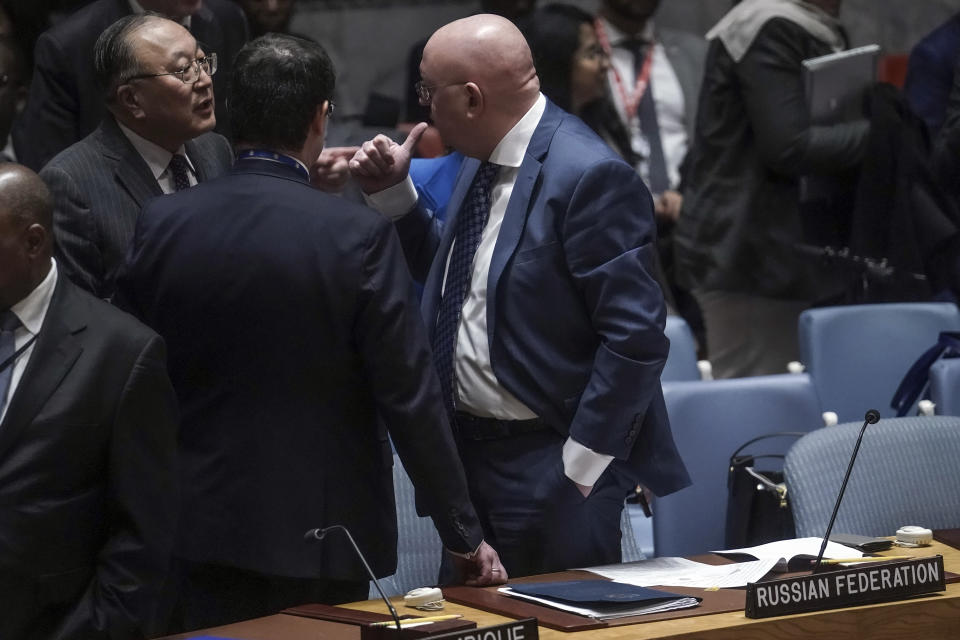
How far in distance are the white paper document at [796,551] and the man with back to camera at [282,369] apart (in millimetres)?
483

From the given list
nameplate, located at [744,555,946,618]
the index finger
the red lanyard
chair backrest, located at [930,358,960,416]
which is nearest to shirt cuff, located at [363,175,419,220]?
the index finger

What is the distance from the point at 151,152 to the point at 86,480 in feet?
2.60

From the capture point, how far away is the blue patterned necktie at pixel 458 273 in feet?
9.98

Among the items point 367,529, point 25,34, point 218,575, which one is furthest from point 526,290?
point 25,34

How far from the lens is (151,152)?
3.08 m

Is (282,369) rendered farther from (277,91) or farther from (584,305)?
(584,305)

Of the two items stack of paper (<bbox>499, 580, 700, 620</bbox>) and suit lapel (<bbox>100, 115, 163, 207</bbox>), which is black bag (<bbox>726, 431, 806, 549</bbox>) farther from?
suit lapel (<bbox>100, 115, 163, 207</bbox>)

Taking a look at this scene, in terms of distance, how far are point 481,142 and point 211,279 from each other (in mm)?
642

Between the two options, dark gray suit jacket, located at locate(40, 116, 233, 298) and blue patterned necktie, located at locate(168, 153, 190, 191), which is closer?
dark gray suit jacket, located at locate(40, 116, 233, 298)

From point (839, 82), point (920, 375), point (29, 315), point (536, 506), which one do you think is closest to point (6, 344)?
point (29, 315)

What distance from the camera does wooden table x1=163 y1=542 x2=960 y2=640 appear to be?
2.45 meters

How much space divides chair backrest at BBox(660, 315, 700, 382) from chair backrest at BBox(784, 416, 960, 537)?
98 cm

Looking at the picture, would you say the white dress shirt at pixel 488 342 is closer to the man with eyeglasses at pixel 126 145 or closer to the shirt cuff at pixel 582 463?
the shirt cuff at pixel 582 463

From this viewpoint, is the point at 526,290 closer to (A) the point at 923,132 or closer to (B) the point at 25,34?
(A) the point at 923,132
